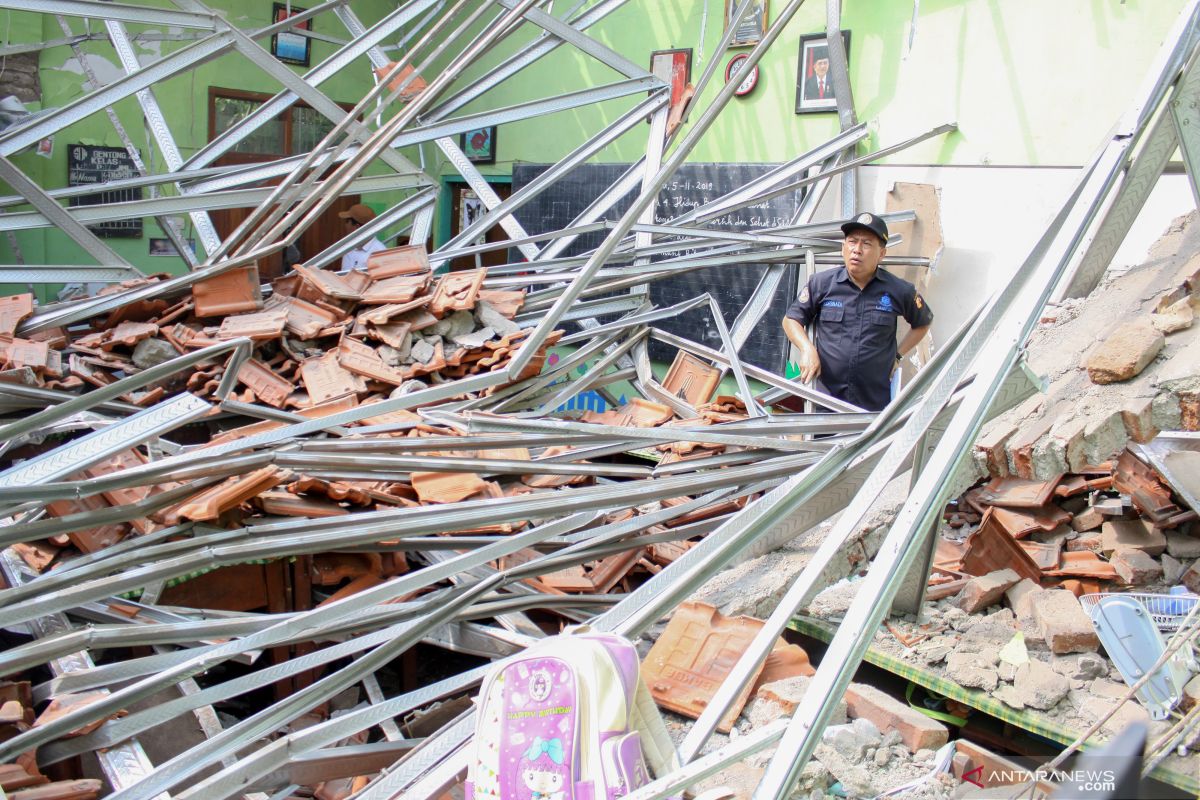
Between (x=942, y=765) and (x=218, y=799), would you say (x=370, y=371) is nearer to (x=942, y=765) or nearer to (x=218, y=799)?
(x=218, y=799)

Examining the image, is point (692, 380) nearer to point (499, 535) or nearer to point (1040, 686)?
point (499, 535)

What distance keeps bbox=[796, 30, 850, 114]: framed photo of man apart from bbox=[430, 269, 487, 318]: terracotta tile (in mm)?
3280

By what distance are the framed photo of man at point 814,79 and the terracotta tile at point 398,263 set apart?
3.44 m

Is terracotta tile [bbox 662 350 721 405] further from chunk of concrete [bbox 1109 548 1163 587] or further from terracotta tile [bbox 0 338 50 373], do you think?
terracotta tile [bbox 0 338 50 373]

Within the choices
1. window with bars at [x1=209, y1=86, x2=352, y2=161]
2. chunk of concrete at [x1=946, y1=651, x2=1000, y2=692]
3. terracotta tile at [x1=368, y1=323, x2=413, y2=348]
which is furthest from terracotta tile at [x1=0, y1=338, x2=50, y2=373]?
window with bars at [x1=209, y1=86, x2=352, y2=161]

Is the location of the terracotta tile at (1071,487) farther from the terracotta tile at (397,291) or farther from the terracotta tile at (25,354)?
the terracotta tile at (25,354)

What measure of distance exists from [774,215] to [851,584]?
4.38 m

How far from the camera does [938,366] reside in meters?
3.39

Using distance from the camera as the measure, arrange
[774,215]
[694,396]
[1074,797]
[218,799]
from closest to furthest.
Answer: [1074,797] → [218,799] → [694,396] → [774,215]

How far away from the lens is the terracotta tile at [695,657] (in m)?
3.37

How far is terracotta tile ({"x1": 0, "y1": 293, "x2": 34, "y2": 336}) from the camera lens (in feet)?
18.1

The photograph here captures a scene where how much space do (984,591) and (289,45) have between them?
9941mm

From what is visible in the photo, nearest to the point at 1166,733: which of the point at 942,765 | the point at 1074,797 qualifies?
the point at 942,765

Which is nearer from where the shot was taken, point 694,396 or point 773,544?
point 773,544
